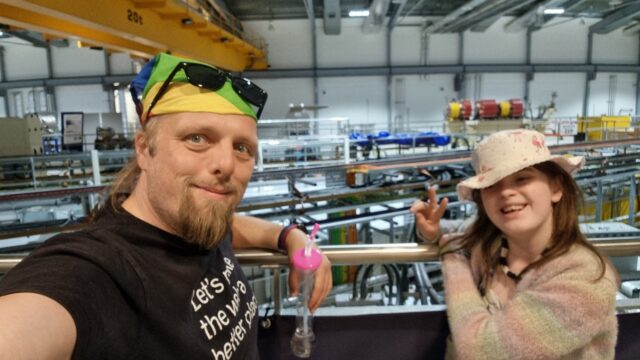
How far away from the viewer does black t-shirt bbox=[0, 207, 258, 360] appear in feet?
2.23

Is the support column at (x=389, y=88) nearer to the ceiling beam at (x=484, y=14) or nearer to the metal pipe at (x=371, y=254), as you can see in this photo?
the ceiling beam at (x=484, y=14)

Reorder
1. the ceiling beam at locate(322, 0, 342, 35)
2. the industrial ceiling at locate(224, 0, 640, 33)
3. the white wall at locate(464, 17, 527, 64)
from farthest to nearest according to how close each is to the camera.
Result: the white wall at locate(464, 17, 527, 64) < the industrial ceiling at locate(224, 0, 640, 33) < the ceiling beam at locate(322, 0, 342, 35)

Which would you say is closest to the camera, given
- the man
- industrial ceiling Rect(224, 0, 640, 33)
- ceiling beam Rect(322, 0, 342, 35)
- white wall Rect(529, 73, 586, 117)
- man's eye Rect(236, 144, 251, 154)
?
the man

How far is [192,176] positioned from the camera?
903mm

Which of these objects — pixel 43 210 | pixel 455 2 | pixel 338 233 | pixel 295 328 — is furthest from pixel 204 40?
pixel 455 2

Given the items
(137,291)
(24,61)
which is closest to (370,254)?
(137,291)

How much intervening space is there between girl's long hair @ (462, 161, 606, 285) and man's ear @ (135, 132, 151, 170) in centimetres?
93

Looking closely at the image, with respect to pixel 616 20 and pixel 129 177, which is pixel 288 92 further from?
pixel 129 177

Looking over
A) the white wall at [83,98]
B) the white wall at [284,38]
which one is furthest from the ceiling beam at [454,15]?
the white wall at [83,98]

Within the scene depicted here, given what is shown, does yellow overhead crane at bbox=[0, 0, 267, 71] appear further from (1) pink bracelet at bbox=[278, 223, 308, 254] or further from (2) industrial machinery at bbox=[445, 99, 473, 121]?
(2) industrial machinery at bbox=[445, 99, 473, 121]

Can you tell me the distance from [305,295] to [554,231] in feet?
2.33

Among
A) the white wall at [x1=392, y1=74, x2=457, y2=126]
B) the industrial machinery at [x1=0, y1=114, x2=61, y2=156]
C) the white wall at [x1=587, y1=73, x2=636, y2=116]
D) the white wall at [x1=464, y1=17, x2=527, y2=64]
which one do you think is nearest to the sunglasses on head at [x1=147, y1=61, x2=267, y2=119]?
the industrial machinery at [x1=0, y1=114, x2=61, y2=156]

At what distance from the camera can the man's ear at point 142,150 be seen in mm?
953

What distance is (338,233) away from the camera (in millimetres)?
4500
